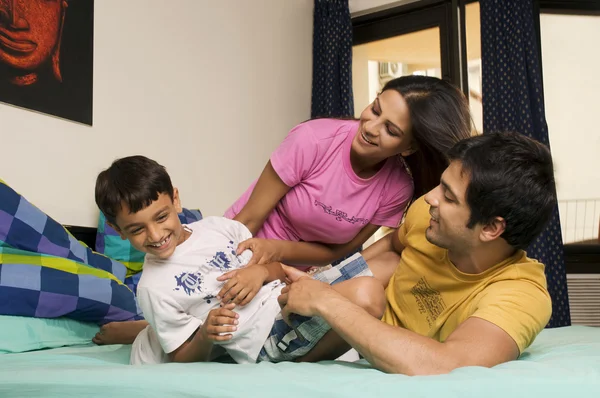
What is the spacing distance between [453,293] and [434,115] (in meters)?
0.53

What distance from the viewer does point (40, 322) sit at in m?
2.02

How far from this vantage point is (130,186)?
1594mm

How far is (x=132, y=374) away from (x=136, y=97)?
2.12 m

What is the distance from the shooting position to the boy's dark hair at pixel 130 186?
159cm

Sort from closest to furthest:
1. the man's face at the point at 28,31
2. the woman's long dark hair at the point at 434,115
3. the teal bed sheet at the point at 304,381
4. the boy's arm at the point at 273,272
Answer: the teal bed sheet at the point at 304,381
the boy's arm at the point at 273,272
the woman's long dark hair at the point at 434,115
the man's face at the point at 28,31

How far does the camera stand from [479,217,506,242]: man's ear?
4.80 ft

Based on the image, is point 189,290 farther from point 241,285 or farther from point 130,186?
point 130,186


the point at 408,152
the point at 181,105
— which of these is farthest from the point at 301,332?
the point at 181,105

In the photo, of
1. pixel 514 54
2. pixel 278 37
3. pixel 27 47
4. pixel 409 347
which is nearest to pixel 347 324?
pixel 409 347

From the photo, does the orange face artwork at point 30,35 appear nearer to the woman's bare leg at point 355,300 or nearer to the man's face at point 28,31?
the man's face at point 28,31

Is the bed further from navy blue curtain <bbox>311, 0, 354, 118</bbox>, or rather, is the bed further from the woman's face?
navy blue curtain <bbox>311, 0, 354, 118</bbox>

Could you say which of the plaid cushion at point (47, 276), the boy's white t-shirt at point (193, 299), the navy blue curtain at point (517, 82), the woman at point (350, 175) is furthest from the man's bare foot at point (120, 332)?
the navy blue curtain at point (517, 82)

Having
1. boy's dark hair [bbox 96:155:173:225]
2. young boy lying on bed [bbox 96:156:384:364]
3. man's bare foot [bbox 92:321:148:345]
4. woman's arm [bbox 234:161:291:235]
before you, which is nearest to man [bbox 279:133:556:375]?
young boy lying on bed [bbox 96:156:384:364]

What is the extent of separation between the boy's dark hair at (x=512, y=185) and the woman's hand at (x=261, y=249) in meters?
0.59
